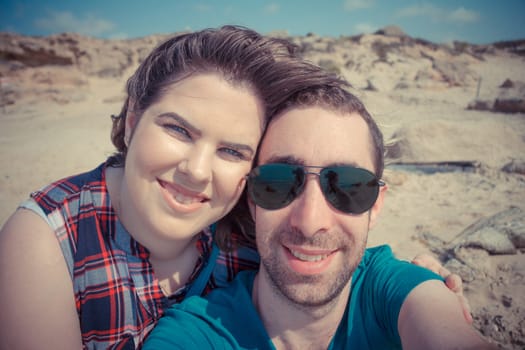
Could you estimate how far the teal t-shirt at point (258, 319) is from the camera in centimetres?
156

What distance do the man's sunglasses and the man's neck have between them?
48 cm

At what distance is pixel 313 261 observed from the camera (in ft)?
5.21

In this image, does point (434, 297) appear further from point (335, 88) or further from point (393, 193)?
point (393, 193)

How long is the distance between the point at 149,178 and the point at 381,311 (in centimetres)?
135

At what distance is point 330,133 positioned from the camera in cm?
165

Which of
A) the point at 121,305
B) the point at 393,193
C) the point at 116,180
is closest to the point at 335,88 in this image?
the point at 116,180

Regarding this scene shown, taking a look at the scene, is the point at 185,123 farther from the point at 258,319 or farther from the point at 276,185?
the point at 258,319

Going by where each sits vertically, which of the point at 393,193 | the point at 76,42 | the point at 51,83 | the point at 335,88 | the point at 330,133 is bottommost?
the point at 393,193

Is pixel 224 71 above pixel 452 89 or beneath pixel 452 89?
beneath

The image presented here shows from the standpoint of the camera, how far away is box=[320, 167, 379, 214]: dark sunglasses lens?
1612 millimetres

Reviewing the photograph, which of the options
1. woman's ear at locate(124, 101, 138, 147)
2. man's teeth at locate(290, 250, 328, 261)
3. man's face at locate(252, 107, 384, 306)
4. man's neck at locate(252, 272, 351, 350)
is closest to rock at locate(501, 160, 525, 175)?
man's face at locate(252, 107, 384, 306)

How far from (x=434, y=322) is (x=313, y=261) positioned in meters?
0.57

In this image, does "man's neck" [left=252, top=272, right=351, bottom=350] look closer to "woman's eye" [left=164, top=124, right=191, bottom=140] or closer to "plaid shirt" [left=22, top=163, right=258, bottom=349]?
"plaid shirt" [left=22, top=163, right=258, bottom=349]

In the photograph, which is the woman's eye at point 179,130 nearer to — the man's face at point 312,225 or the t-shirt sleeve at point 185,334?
the man's face at point 312,225
